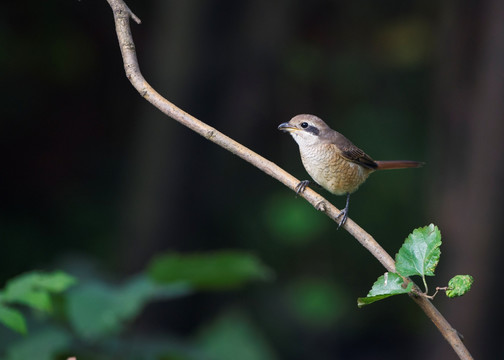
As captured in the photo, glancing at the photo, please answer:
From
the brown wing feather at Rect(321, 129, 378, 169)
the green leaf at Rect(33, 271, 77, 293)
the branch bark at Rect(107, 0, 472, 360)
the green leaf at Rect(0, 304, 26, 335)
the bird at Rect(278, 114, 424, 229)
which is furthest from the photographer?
the brown wing feather at Rect(321, 129, 378, 169)

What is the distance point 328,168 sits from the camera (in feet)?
10.2

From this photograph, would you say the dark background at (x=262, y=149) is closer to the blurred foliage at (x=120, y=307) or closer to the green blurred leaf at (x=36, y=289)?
the blurred foliage at (x=120, y=307)

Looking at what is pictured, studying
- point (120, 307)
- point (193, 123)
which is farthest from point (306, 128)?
point (193, 123)

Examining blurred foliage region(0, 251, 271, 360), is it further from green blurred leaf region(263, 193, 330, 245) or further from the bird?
green blurred leaf region(263, 193, 330, 245)

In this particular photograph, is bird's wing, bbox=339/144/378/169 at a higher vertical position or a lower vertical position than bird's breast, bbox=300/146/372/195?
higher

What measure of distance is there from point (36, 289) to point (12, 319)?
0.17 metres

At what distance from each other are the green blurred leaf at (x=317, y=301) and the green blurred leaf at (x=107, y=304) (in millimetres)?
4056

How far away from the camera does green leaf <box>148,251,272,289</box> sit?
3400 mm

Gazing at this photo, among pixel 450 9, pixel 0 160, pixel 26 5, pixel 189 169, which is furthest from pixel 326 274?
pixel 26 5

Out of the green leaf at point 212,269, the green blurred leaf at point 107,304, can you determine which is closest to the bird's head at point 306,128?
the green leaf at point 212,269

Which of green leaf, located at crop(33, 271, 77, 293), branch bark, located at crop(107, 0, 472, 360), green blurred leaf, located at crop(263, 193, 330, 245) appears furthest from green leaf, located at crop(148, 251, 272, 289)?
green blurred leaf, located at crop(263, 193, 330, 245)

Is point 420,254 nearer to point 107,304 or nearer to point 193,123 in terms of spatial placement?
point 193,123

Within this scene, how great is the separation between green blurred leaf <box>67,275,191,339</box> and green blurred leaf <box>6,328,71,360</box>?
14 cm

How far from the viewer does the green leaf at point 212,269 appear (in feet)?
11.2
